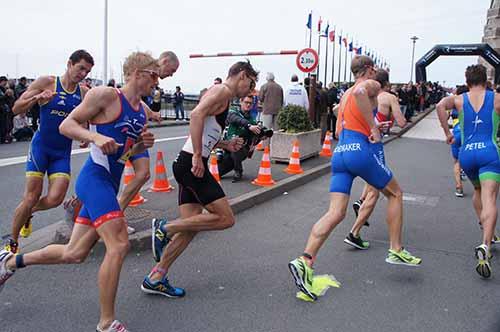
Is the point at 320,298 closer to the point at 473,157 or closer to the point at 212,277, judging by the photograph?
the point at 212,277

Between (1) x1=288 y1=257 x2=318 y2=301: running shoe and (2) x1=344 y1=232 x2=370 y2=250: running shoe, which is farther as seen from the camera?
(2) x1=344 y1=232 x2=370 y2=250: running shoe

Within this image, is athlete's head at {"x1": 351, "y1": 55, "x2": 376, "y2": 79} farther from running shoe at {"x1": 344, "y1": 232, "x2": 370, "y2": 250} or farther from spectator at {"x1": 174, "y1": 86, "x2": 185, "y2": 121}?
spectator at {"x1": 174, "y1": 86, "x2": 185, "y2": 121}

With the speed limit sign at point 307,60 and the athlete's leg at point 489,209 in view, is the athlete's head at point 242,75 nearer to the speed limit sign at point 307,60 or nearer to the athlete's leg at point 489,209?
the athlete's leg at point 489,209

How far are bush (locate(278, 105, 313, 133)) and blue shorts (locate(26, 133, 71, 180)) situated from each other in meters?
6.53

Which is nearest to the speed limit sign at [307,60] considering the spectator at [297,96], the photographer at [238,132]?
the spectator at [297,96]

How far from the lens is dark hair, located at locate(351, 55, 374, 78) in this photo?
4344 millimetres

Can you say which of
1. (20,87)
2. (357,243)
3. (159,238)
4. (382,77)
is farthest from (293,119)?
(20,87)

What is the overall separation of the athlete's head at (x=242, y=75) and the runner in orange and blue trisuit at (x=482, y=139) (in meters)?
2.41

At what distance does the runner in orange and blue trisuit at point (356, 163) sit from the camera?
4.04 meters

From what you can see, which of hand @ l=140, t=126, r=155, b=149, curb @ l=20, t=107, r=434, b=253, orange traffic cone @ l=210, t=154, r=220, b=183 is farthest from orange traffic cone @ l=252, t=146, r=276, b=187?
hand @ l=140, t=126, r=155, b=149

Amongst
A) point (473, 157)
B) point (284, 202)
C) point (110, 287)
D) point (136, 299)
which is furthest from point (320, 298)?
point (284, 202)

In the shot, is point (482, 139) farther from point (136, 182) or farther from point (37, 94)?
point (37, 94)

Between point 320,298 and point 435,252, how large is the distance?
196 cm

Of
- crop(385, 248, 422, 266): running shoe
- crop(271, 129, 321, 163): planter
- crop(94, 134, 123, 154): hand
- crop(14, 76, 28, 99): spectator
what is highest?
crop(14, 76, 28, 99): spectator
